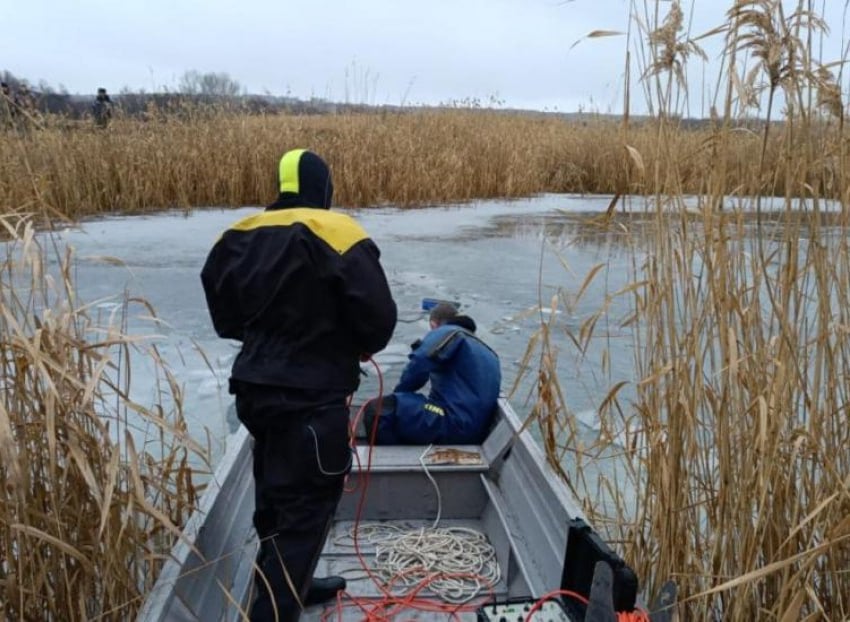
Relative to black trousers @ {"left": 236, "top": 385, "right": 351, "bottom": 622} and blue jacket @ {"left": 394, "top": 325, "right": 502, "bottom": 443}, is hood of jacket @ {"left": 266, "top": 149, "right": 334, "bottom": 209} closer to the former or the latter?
black trousers @ {"left": 236, "top": 385, "right": 351, "bottom": 622}

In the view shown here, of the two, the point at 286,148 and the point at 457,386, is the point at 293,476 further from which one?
the point at 286,148

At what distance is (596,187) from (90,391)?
11.4 m

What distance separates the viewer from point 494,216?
9344mm

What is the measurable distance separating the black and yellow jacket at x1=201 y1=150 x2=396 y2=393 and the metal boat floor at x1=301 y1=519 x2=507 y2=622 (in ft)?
2.37

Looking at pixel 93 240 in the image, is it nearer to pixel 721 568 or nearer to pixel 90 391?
pixel 90 391

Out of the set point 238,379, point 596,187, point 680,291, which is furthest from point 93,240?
point 596,187

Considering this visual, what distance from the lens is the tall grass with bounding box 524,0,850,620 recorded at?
156 cm

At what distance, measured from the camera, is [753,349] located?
1.78 meters

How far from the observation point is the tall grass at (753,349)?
1560mm

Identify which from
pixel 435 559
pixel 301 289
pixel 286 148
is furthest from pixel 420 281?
pixel 301 289

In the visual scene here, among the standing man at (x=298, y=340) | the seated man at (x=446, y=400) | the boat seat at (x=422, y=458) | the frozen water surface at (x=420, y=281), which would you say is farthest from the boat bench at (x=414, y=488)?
Result: the standing man at (x=298, y=340)

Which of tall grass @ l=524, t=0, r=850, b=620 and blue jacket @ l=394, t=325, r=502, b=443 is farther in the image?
blue jacket @ l=394, t=325, r=502, b=443

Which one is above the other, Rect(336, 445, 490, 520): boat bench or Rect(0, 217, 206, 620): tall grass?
Rect(0, 217, 206, 620): tall grass

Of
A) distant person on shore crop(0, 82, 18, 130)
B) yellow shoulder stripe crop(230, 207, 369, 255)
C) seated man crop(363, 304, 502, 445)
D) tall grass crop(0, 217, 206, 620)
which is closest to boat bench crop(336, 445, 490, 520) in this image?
seated man crop(363, 304, 502, 445)
